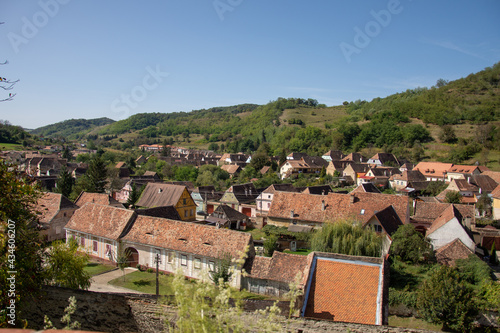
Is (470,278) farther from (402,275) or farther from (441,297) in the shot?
(441,297)

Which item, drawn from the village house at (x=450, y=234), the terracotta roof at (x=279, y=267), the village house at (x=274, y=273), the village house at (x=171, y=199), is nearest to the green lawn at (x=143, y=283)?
the village house at (x=274, y=273)

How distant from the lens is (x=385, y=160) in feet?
291

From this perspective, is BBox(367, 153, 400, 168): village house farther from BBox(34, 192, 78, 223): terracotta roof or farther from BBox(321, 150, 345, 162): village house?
BBox(34, 192, 78, 223): terracotta roof

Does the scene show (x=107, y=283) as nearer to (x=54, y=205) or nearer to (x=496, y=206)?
(x=54, y=205)

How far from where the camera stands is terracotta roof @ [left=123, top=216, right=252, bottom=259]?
22.2 metres

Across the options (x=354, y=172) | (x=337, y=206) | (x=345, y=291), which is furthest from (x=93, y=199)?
(x=354, y=172)

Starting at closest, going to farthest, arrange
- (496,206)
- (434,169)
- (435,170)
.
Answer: (496,206) → (435,170) → (434,169)

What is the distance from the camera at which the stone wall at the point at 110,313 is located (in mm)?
9547

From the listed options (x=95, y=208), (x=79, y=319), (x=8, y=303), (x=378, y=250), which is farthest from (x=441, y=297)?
(x=95, y=208)

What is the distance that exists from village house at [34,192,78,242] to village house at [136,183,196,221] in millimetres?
11310

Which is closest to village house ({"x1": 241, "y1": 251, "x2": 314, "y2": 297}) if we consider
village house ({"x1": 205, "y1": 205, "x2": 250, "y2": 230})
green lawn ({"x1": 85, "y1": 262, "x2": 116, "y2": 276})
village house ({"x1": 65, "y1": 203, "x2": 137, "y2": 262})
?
green lawn ({"x1": 85, "y1": 262, "x2": 116, "y2": 276})

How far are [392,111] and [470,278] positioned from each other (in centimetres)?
11411

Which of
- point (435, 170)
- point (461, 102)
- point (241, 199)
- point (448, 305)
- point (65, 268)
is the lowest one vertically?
point (448, 305)

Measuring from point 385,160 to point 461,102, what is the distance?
55.1 meters
